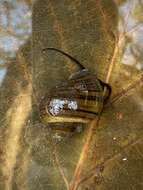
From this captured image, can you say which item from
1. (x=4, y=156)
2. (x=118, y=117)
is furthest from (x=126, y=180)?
(x=4, y=156)

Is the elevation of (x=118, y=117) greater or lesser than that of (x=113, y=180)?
greater

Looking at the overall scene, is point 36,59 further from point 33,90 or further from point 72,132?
point 72,132

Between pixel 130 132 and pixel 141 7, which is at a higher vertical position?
pixel 141 7

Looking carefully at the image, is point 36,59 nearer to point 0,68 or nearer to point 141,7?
point 0,68

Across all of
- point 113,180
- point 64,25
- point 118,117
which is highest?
point 64,25

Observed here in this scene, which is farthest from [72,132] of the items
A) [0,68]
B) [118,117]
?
[0,68]
